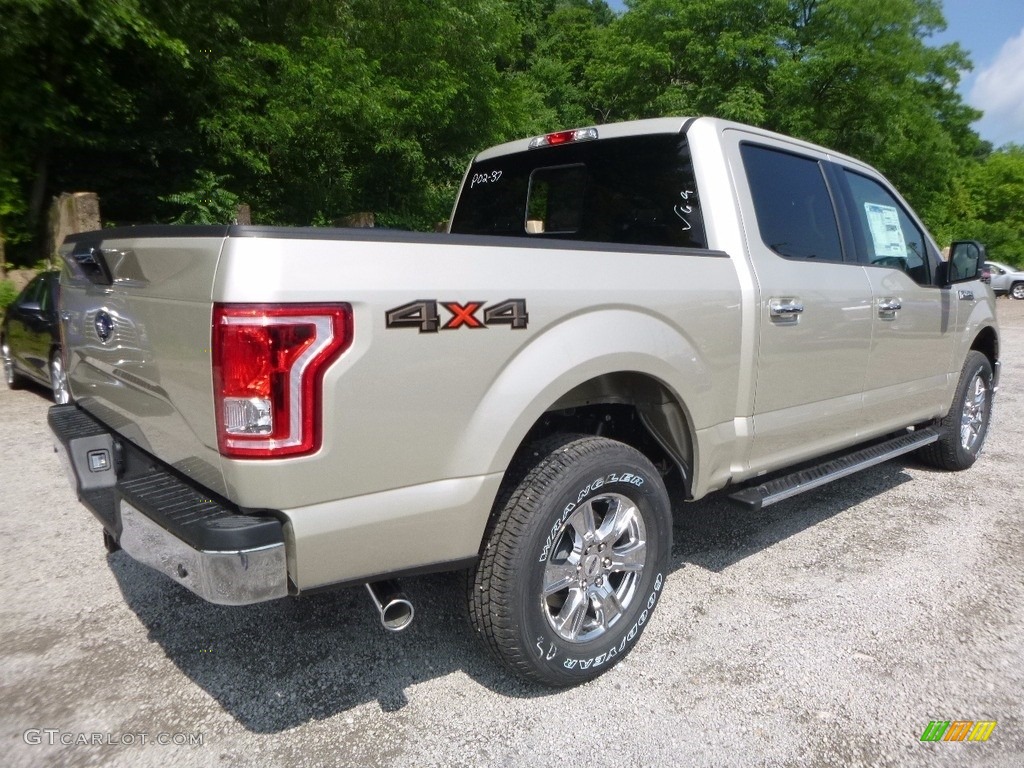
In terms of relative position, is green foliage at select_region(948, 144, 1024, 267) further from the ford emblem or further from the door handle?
the ford emblem

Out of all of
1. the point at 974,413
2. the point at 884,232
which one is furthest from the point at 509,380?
the point at 974,413

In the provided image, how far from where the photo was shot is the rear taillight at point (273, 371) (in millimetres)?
1907

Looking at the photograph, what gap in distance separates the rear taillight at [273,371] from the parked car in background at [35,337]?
17.9 feet

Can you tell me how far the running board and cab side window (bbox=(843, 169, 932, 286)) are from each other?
37.5 inches

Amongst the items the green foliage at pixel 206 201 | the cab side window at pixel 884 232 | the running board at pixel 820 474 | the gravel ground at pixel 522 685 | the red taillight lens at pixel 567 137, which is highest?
the green foliage at pixel 206 201

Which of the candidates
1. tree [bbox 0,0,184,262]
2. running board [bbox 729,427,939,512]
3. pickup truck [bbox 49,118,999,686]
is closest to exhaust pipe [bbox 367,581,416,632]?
pickup truck [bbox 49,118,999,686]

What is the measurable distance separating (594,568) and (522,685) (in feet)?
1.60

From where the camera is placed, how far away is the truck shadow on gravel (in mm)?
2641

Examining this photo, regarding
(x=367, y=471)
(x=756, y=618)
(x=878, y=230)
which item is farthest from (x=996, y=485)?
(x=367, y=471)

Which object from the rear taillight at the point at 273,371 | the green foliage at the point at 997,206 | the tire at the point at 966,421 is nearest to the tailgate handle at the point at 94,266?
the rear taillight at the point at 273,371

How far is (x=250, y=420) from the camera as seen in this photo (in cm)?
196

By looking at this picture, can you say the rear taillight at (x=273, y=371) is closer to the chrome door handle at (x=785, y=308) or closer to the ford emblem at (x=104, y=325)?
the ford emblem at (x=104, y=325)

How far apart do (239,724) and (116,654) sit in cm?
73

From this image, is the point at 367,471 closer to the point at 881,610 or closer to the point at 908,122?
the point at 881,610
